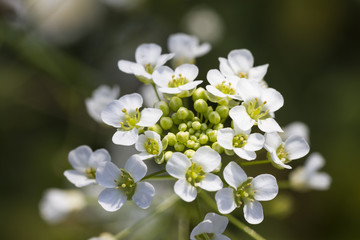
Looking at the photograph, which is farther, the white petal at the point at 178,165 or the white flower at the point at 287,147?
the white flower at the point at 287,147

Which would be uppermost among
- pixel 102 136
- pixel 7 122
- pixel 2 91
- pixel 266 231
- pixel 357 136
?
pixel 2 91

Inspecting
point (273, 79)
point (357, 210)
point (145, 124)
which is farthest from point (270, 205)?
point (273, 79)

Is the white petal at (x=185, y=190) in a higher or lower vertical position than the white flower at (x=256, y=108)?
lower

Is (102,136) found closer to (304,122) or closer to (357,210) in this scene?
(304,122)

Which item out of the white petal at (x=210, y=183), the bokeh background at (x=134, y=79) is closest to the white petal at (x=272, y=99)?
the white petal at (x=210, y=183)

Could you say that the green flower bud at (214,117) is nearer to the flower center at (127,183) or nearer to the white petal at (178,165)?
the white petal at (178,165)

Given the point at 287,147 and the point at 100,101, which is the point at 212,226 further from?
the point at 100,101
